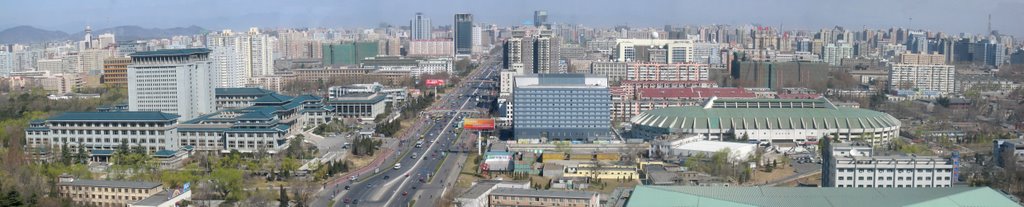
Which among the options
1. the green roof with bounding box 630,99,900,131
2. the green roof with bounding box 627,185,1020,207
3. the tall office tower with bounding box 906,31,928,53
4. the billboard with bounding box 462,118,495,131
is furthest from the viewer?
the tall office tower with bounding box 906,31,928,53

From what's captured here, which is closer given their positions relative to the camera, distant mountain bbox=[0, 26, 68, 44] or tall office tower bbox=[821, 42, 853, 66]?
tall office tower bbox=[821, 42, 853, 66]

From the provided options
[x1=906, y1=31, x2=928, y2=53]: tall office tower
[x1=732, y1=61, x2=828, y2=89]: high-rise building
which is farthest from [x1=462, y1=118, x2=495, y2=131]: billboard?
[x1=906, y1=31, x2=928, y2=53]: tall office tower

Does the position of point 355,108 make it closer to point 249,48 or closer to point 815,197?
point 249,48

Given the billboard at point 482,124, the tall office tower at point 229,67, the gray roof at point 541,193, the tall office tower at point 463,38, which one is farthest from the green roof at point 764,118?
the tall office tower at point 463,38

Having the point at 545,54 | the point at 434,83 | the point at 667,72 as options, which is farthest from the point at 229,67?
the point at 667,72

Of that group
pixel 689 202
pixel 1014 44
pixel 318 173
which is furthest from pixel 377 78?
pixel 1014 44

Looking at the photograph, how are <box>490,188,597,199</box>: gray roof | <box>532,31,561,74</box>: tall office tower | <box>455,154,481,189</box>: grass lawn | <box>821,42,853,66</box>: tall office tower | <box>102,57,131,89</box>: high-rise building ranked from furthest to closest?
1. <box>821,42,853,66</box>: tall office tower
2. <box>532,31,561,74</box>: tall office tower
3. <box>102,57,131,89</box>: high-rise building
4. <box>455,154,481,189</box>: grass lawn
5. <box>490,188,597,199</box>: gray roof

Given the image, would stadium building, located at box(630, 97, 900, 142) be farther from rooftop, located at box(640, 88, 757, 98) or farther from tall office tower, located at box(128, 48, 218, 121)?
tall office tower, located at box(128, 48, 218, 121)

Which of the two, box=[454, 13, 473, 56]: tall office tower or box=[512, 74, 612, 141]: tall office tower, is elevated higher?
box=[454, 13, 473, 56]: tall office tower
